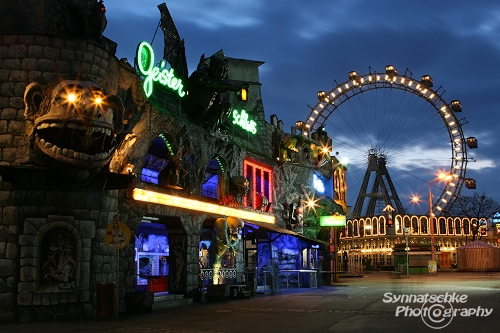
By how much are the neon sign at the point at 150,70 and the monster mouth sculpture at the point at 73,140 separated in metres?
5.21

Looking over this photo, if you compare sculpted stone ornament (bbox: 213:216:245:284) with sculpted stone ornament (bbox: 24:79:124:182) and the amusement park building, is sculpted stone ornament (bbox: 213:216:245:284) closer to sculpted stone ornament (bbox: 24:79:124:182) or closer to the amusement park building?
sculpted stone ornament (bbox: 24:79:124:182)

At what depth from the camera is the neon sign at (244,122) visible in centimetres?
3025

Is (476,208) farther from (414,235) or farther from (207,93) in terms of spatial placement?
(207,93)

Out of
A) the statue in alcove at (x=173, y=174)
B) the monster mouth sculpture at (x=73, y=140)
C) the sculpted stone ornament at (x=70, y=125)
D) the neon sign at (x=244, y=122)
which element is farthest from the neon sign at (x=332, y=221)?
the monster mouth sculpture at (x=73, y=140)

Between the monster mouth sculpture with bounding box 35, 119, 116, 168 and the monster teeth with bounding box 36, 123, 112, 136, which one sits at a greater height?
the monster teeth with bounding box 36, 123, 112, 136

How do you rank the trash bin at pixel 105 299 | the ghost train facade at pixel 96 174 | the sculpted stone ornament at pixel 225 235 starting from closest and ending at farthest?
the ghost train facade at pixel 96 174, the trash bin at pixel 105 299, the sculpted stone ornament at pixel 225 235

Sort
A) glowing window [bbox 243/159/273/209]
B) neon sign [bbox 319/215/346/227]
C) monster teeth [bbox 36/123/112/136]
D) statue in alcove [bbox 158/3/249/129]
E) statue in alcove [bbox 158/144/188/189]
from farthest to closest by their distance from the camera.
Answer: neon sign [bbox 319/215/346/227]
glowing window [bbox 243/159/273/209]
statue in alcove [bbox 158/3/249/129]
statue in alcove [bbox 158/144/188/189]
monster teeth [bbox 36/123/112/136]

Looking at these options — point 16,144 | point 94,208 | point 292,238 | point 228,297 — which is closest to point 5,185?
point 16,144

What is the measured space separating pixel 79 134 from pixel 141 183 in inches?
206

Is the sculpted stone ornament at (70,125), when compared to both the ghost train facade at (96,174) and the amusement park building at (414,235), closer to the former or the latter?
the ghost train facade at (96,174)

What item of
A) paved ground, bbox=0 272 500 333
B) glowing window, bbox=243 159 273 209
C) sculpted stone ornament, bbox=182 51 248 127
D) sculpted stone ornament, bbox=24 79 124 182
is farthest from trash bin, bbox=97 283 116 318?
glowing window, bbox=243 159 273 209

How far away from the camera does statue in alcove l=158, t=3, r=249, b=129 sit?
81.4 ft

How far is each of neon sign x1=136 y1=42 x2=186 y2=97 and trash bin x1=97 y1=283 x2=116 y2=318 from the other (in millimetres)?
7552

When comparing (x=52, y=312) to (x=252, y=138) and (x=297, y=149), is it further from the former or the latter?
(x=297, y=149)
